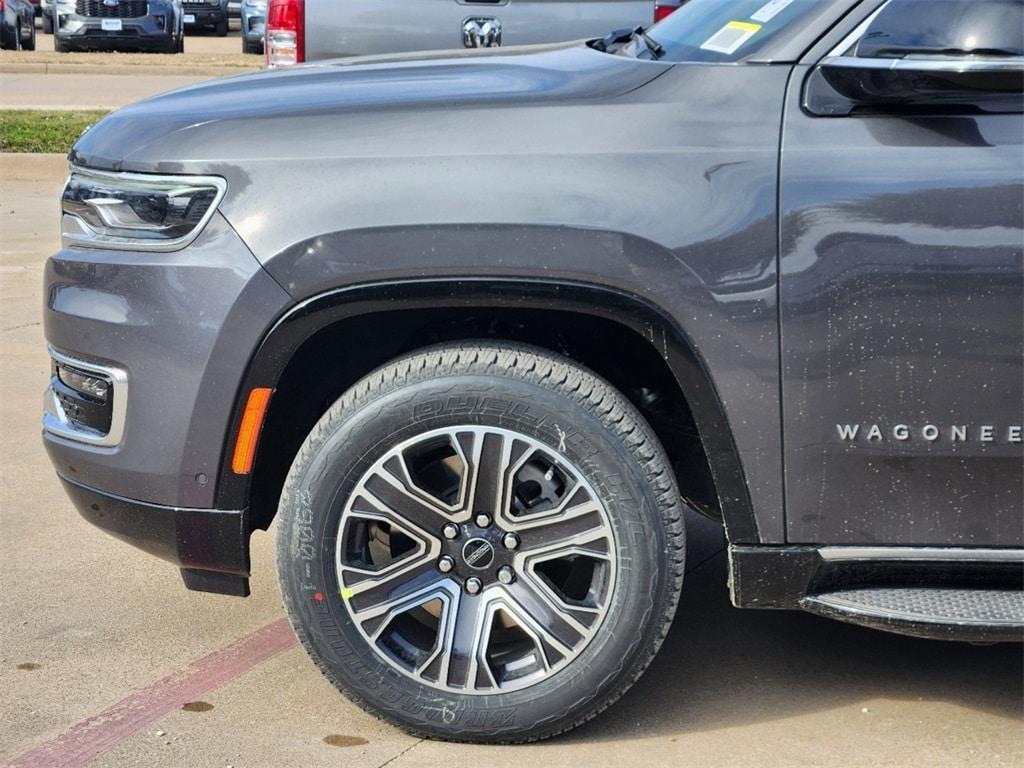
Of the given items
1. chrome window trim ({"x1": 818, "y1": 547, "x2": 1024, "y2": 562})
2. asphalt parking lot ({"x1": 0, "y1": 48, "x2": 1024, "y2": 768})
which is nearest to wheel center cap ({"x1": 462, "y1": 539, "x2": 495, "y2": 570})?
asphalt parking lot ({"x1": 0, "y1": 48, "x2": 1024, "y2": 768})

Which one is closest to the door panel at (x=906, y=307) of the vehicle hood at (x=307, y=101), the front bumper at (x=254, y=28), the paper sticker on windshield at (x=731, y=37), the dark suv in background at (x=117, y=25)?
the paper sticker on windshield at (x=731, y=37)

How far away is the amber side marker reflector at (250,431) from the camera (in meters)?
3.13

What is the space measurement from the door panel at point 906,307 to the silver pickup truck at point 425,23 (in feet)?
18.0

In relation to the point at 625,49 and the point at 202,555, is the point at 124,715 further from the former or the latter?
the point at 625,49

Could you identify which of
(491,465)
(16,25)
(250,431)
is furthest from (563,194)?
(16,25)

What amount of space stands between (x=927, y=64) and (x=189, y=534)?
182 cm

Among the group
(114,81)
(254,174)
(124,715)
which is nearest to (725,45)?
(254,174)

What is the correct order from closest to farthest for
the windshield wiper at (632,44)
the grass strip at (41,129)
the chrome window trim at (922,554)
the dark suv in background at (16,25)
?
the chrome window trim at (922,554)
the windshield wiper at (632,44)
the grass strip at (41,129)
the dark suv in background at (16,25)

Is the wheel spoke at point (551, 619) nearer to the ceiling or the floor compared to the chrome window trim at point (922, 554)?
nearer to the floor

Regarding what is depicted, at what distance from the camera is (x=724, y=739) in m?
3.32

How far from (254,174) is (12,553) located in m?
1.86

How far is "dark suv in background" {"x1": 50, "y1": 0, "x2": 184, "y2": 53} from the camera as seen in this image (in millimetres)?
22234

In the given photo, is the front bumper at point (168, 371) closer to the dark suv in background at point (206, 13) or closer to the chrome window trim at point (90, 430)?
the chrome window trim at point (90, 430)

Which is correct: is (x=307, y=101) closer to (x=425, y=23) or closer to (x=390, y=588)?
(x=390, y=588)
